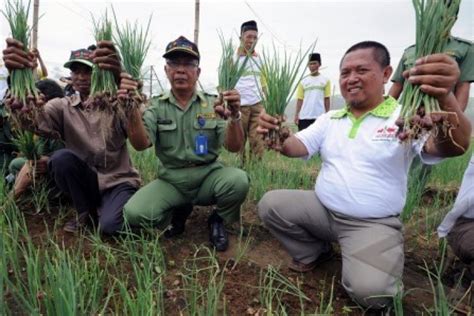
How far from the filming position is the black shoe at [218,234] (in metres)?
2.07

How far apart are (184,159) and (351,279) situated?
1215 mm

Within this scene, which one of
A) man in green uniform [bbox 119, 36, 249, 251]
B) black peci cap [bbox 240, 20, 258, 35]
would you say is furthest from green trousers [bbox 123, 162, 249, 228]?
black peci cap [bbox 240, 20, 258, 35]

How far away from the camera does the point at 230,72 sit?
69.5 inches

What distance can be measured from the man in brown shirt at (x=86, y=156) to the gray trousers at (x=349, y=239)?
0.97 m

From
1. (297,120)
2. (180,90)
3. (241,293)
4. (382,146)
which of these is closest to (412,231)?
(382,146)

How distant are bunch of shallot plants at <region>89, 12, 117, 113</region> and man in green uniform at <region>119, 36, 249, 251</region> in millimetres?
329

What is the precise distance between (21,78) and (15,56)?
0.36ft

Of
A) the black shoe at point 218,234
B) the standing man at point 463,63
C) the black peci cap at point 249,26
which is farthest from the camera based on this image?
the black peci cap at point 249,26

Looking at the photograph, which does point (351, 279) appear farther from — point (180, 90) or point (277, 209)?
point (180, 90)

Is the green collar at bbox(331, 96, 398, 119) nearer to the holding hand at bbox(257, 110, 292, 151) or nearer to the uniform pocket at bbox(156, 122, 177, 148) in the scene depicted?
the holding hand at bbox(257, 110, 292, 151)

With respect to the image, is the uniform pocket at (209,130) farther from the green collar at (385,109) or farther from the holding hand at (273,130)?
the green collar at (385,109)

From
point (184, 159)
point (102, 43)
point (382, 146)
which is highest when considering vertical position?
point (102, 43)

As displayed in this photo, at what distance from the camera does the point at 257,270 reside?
183cm

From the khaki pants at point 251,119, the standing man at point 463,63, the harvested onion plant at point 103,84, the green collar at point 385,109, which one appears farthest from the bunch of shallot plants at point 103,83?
the khaki pants at point 251,119
